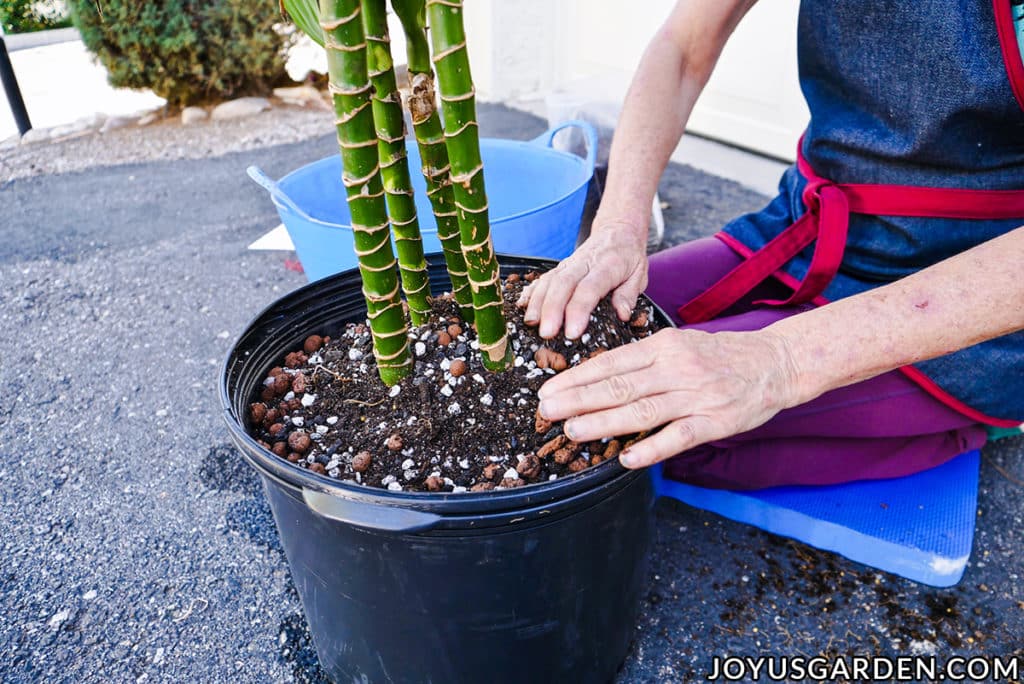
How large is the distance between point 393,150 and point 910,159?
0.80m

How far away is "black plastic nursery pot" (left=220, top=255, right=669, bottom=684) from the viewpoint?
0.69 meters

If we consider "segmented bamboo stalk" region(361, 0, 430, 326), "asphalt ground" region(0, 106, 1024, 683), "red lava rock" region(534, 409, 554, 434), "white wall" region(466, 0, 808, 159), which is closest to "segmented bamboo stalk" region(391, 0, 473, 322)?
"segmented bamboo stalk" region(361, 0, 430, 326)

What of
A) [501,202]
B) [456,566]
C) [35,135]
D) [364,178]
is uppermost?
[364,178]

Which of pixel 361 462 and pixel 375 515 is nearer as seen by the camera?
pixel 375 515

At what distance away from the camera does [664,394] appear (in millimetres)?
757

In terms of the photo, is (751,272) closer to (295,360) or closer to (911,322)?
(911,322)

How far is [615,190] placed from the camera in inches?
46.8

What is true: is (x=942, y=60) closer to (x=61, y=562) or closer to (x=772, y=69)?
(x=61, y=562)

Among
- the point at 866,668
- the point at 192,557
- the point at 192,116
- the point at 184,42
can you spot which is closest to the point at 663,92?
the point at 866,668

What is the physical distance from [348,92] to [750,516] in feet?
3.25

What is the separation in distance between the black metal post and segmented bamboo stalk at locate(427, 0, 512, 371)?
3151 millimetres

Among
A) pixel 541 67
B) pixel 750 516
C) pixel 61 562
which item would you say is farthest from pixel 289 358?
pixel 541 67

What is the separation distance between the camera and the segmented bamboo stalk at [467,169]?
2.10 ft

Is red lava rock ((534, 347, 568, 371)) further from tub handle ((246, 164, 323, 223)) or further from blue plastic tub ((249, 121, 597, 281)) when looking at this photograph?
tub handle ((246, 164, 323, 223))
